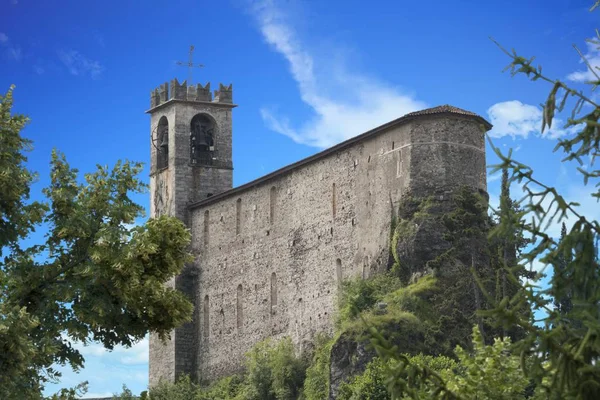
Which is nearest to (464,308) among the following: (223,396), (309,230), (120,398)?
(309,230)

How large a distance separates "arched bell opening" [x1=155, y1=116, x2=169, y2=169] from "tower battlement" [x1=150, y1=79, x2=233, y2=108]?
3.71 ft

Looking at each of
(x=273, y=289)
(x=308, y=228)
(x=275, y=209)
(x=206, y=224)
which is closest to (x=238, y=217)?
(x=206, y=224)

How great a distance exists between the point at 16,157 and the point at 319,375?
2869 cm

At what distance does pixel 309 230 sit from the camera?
53.2 meters

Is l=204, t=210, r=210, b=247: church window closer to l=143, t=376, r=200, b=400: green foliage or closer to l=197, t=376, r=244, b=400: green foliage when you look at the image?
→ l=143, t=376, r=200, b=400: green foliage

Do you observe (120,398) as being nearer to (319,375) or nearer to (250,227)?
(250,227)

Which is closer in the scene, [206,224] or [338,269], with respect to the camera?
[338,269]

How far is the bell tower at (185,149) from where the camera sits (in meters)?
64.1

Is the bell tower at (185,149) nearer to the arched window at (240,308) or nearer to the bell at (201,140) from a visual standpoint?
the bell at (201,140)

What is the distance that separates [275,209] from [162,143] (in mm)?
12881

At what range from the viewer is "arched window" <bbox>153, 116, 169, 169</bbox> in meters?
66.6

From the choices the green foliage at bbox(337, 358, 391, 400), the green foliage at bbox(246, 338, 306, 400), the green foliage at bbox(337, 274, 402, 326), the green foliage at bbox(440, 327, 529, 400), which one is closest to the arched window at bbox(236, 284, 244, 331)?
the green foliage at bbox(246, 338, 306, 400)

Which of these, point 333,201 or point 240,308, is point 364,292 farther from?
point 240,308

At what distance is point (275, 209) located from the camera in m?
56.1
